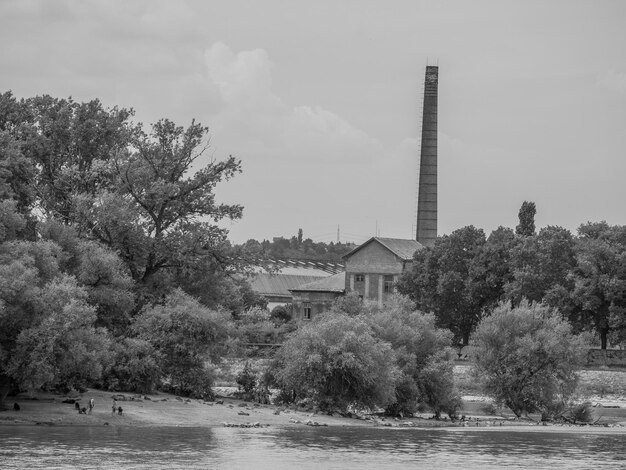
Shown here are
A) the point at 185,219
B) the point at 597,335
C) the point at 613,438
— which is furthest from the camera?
the point at 597,335

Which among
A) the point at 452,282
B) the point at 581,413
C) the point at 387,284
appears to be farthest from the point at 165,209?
the point at 387,284

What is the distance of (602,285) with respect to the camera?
380 feet

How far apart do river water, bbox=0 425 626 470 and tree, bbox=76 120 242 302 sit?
18146mm

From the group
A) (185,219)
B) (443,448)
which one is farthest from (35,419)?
(185,219)

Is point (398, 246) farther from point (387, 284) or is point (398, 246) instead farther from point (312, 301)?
point (312, 301)

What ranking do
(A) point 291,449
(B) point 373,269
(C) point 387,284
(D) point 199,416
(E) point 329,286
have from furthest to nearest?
(E) point 329,286, (B) point 373,269, (C) point 387,284, (D) point 199,416, (A) point 291,449

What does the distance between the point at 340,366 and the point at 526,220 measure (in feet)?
223

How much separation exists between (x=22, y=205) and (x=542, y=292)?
5620cm

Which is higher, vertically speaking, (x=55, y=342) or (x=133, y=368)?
(x=55, y=342)

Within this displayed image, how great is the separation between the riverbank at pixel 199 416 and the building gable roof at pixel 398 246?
66.0 meters

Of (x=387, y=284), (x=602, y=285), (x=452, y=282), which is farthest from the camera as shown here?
(x=387, y=284)

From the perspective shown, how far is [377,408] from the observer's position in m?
84.4

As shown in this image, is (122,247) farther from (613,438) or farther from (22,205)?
(613,438)

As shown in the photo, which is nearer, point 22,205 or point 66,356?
point 66,356
